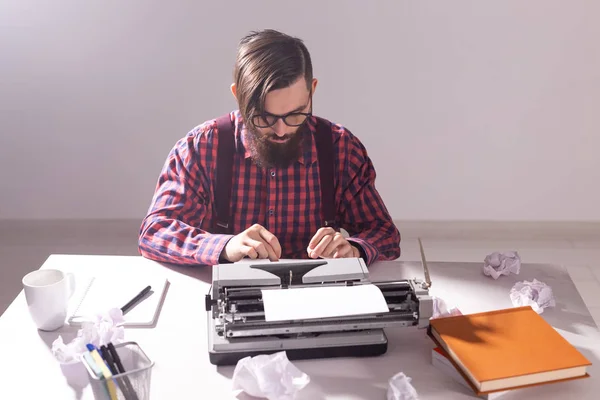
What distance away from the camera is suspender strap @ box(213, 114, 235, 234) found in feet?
6.43

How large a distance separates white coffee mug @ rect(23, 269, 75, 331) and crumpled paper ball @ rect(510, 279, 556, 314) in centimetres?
100

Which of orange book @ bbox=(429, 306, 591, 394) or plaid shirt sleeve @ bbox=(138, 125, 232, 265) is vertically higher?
plaid shirt sleeve @ bbox=(138, 125, 232, 265)

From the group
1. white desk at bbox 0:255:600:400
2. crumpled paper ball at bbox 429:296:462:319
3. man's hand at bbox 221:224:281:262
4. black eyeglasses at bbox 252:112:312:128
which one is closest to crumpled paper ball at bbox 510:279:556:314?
white desk at bbox 0:255:600:400

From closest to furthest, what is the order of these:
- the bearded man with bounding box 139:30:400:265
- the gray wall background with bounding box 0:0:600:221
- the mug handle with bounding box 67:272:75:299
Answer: the mug handle with bounding box 67:272:75:299
the bearded man with bounding box 139:30:400:265
the gray wall background with bounding box 0:0:600:221

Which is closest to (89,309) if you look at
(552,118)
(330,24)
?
(330,24)

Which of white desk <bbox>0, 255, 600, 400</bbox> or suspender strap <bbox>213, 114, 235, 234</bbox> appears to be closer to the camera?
white desk <bbox>0, 255, 600, 400</bbox>

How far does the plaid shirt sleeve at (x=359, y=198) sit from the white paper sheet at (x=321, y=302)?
1.71 ft

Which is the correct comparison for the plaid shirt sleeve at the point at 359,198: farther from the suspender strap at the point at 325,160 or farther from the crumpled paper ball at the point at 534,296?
the crumpled paper ball at the point at 534,296

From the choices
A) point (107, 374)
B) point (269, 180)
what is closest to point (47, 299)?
point (107, 374)

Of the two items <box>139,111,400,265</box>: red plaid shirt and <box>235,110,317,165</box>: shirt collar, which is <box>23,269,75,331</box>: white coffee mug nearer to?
<box>139,111,400,265</box>: red plaid shirt

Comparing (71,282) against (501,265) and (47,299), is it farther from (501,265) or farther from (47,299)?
(501,265)

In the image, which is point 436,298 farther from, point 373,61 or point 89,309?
point 373,61

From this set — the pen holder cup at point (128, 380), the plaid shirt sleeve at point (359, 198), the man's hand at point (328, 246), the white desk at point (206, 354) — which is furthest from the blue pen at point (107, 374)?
the plaid shirt sleeve at point (359, 198)

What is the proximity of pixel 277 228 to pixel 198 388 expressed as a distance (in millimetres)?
795
